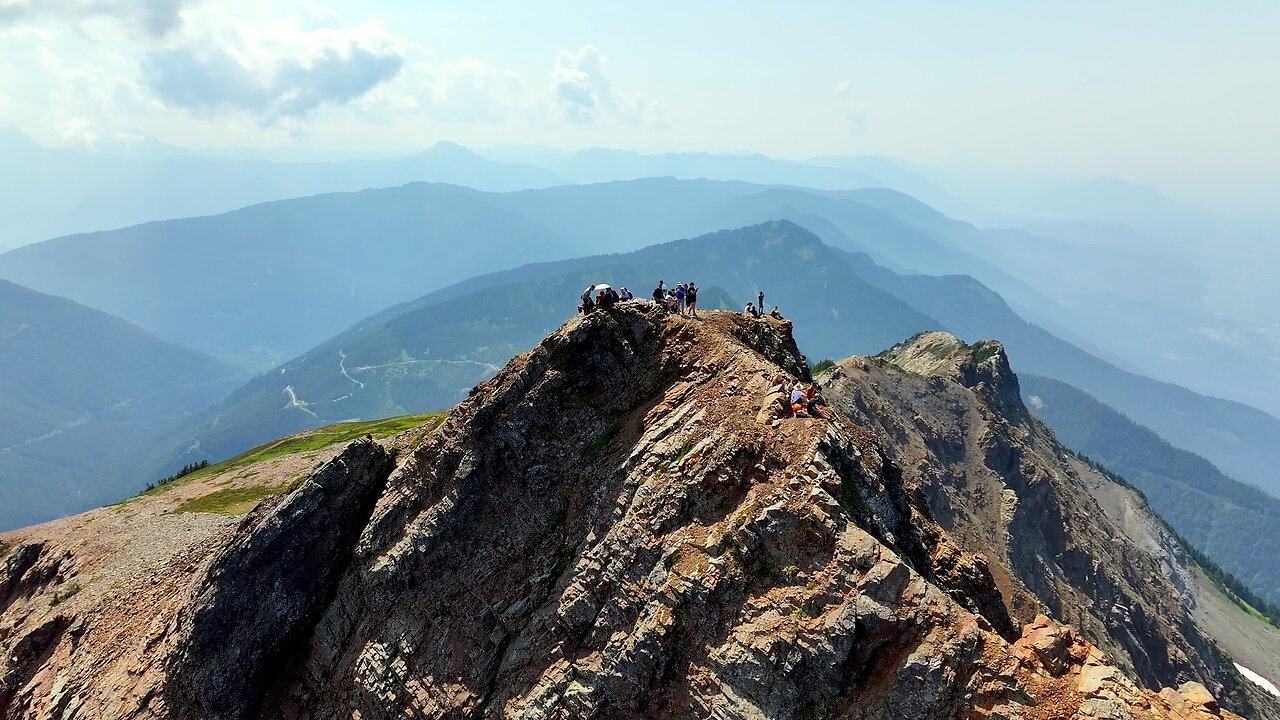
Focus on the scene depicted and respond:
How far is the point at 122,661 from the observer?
38562 millimetres

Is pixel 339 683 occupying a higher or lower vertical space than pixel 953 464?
higher

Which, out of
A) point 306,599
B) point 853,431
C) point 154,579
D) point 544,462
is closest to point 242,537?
point 306,599

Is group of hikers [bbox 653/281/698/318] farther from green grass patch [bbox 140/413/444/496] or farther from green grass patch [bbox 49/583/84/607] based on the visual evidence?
green grass patch [bbox 140/413/444/496]

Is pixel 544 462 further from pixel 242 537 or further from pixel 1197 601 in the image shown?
pixel 1197 601

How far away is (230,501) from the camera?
6962 centimetres

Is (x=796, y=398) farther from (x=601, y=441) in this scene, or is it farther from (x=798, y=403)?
(x=601, y=441)

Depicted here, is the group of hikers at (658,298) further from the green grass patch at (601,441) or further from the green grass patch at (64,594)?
the green grass patch at (64,594)

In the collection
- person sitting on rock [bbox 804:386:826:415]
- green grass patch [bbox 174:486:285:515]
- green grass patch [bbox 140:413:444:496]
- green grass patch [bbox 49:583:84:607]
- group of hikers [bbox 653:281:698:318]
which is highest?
group of hikers [bbox 653:281:698:318]

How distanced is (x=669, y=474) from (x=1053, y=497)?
136235 millimetres

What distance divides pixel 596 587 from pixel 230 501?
5965 centimetres

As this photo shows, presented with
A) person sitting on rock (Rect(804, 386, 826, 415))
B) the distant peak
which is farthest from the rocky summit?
the distant peak

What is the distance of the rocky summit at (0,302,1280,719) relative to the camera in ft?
75.2

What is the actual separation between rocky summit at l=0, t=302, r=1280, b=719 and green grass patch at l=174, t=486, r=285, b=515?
1433 cm

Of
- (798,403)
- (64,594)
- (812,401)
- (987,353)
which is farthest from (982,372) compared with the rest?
(64,594)
